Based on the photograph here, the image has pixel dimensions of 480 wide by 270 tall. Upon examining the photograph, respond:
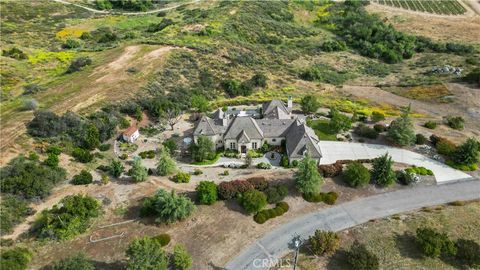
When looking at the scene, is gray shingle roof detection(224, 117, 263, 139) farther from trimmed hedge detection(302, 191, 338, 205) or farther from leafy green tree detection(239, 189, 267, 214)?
trimmed hedge detection(302, 191, 338, 205)

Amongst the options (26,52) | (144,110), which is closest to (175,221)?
(144,110)

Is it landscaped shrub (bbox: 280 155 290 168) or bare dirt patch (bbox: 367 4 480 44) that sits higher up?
bare dirt patch (bbox: 367 4 480 44)

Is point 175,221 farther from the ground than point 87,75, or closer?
closer

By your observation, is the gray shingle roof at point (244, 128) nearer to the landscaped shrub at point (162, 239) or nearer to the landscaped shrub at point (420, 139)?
the landscaped shrub at point (162, 239)

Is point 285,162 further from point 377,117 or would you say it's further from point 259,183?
point 377,117

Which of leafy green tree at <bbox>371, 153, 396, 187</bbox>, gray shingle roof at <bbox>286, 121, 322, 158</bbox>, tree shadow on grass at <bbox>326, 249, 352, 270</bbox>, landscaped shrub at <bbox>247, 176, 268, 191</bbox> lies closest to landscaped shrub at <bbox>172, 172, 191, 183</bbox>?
landscaped shrub at <bbox>247, 176, 268, 191</bbox>

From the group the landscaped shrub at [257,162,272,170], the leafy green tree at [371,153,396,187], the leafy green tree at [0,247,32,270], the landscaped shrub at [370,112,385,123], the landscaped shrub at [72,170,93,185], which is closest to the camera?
the leafy green tree at [0,247,32,270]

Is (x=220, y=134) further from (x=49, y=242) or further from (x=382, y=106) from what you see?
(x=382, y=106)
